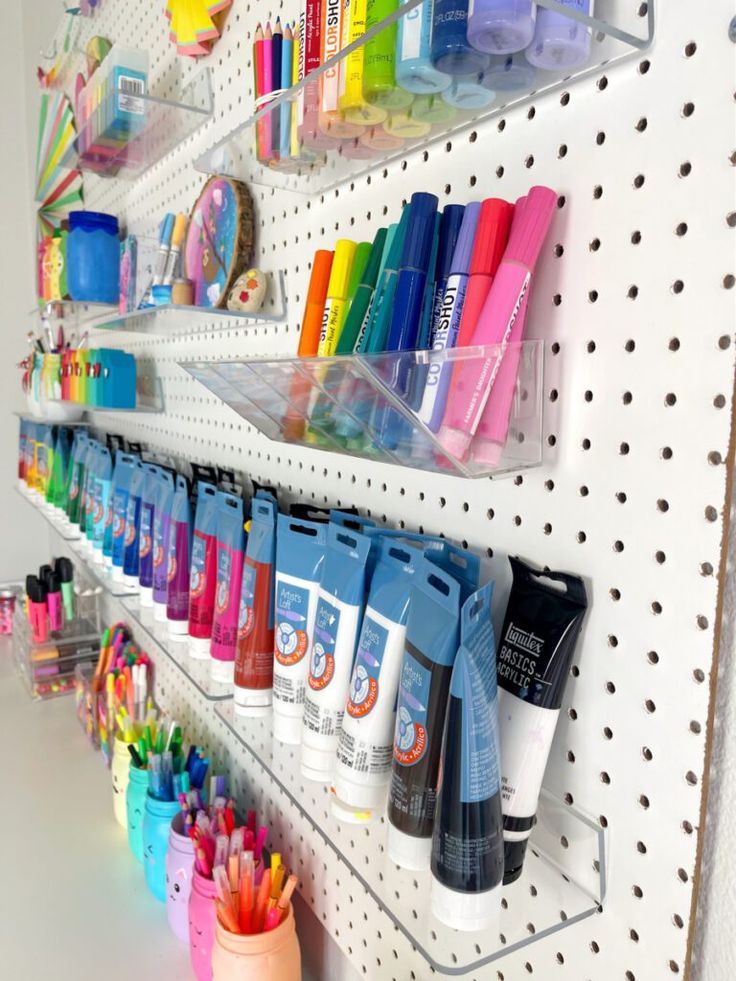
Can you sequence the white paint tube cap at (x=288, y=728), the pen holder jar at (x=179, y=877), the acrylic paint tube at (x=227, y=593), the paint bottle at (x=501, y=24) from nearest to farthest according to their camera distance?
the paint bottle at (x=501, y=24) < the white paint tube cap at (x=288, y=728) < the acrylic paint tube at (x=227, y=593) < the pen holder jar at (x=179, y=877)

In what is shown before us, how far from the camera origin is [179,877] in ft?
3.31

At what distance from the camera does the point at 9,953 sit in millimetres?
1005

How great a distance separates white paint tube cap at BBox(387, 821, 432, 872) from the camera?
54 centimetres

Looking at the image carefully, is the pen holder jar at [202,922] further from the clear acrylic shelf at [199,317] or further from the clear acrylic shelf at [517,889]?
the clear acrylic shelf at [199,317]

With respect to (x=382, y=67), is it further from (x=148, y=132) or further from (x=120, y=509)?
(x=120, y=509)

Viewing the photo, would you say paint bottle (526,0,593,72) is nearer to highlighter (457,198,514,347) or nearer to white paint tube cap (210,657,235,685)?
highlighter (457,198,514,347)

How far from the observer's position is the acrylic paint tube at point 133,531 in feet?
4.05

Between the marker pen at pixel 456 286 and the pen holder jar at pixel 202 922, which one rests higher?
the marker pen at pixel 456 286

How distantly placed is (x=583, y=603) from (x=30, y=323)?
2.62 metres

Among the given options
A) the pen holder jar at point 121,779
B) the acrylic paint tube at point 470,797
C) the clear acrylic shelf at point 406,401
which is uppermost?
the clear acrylic shelf at point 406,401

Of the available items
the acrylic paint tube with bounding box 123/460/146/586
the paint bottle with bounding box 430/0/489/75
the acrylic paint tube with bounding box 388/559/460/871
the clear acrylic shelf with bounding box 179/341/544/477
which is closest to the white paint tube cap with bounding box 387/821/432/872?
the acrylic paint tube with bounding box 388/559/460/871

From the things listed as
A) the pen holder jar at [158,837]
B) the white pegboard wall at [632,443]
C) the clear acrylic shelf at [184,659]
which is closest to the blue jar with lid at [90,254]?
the clear acrylic shelf at [184,659]

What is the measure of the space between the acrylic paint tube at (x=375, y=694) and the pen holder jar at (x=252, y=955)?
0.32 m

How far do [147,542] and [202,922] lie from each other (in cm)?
55
